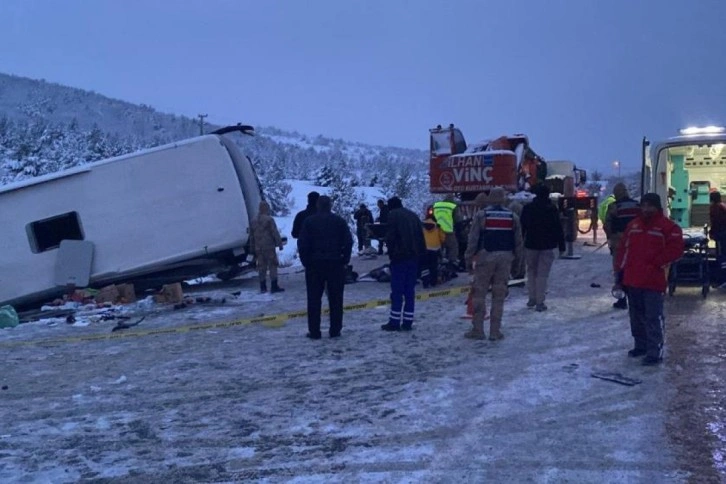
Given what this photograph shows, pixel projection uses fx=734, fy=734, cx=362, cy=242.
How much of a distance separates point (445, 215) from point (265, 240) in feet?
10.8

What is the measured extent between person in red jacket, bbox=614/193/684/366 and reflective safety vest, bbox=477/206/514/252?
153cm

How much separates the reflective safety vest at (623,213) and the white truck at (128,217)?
6.68 metres

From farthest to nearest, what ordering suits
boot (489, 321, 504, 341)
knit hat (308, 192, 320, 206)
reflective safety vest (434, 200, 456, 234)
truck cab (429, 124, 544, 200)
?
truck cab (429, 124, 544, 200) → reflective safety vest (434, 200, 456, 234) → knit hat (308, 192, 320, 206) → boot (489, 321, 504, 341)

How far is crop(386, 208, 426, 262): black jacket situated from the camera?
9.20 metres

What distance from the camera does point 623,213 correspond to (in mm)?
10172

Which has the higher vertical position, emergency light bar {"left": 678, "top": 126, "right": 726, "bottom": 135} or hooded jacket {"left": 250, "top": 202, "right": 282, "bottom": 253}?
emergency light bar {"left": 678, "top": 126, "right": 726, "bottom": 135}

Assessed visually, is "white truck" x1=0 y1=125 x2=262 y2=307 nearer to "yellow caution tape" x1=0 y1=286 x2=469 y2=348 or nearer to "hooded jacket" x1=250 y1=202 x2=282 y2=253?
"hooded jacket" x1=250 y1=202 x2=282 y2=253

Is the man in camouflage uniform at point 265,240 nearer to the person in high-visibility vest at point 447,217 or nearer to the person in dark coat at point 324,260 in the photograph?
the person in high-visibility vest at point 447,217

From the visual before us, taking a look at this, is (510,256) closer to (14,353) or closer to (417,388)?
(417,388)

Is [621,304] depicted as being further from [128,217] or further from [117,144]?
[117,144]

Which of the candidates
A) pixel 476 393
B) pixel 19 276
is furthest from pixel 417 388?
pixel 19 276

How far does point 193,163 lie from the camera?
1379cm

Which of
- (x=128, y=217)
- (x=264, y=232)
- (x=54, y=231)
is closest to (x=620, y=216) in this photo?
(x=264, y=232)

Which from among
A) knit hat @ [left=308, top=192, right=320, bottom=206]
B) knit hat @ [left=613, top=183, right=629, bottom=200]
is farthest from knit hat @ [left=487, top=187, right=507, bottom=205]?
knit hat @ [left=308, top=192, right=320, bottom=206]
